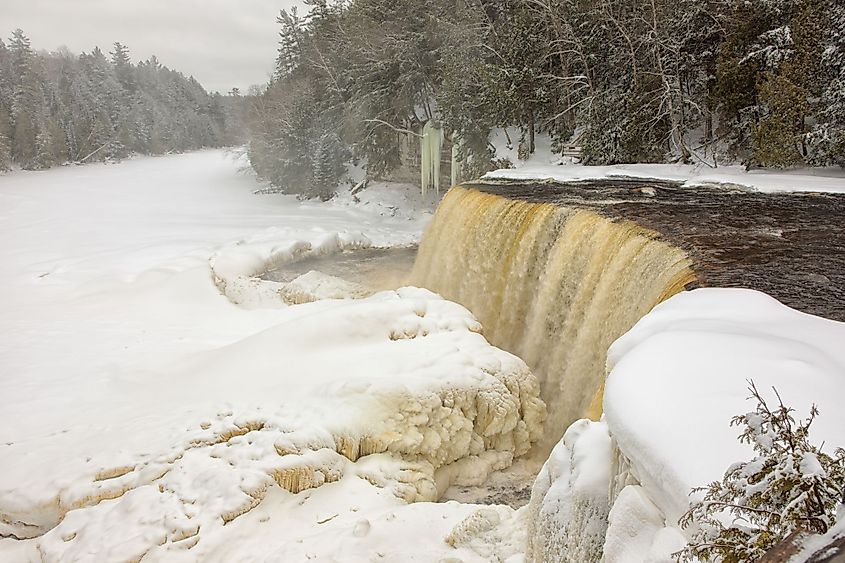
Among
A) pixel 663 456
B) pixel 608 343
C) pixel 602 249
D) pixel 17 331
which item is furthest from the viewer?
pixel 17 331

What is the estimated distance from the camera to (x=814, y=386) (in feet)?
Answer: 7.66

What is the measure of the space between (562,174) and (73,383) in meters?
9.57

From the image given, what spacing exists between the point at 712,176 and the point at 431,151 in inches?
430

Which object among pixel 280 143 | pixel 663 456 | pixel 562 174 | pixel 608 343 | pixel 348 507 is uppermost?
pixel 280 143

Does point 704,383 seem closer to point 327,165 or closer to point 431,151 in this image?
point 431,151

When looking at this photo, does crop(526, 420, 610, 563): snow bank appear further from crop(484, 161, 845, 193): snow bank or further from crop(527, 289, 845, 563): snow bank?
crop(484, 161, 845, 193): snow bank

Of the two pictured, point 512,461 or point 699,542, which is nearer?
point 699,542

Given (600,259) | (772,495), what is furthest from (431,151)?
(772,495)

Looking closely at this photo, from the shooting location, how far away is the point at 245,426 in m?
4.91

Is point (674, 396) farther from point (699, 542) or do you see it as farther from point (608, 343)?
point (608, 343)

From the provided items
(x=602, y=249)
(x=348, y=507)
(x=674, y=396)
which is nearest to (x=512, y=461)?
(x=348, y=507)

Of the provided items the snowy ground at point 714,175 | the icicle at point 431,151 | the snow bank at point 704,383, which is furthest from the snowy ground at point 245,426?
the icicle at point 431,151

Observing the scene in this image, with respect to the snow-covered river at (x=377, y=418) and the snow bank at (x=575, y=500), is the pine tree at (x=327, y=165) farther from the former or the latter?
the snow bank at (x=575, y=500)

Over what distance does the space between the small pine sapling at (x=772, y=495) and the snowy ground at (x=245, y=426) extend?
2478 millimetres
